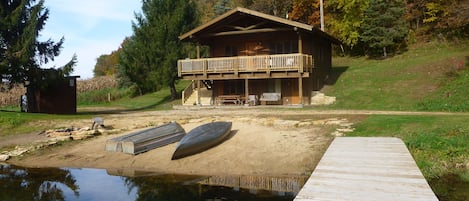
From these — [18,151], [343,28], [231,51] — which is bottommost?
[18,151]

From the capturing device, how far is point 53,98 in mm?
25891

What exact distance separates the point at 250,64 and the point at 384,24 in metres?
18.6

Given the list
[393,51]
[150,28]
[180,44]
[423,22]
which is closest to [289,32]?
[180,44]

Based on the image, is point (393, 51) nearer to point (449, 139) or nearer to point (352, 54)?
point (352, 54)

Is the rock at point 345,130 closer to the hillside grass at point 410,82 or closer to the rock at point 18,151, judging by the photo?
the hillside grass at point 410,82

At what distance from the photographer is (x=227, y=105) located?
26750mm

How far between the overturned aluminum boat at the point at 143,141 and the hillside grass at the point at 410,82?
1161 centimetres

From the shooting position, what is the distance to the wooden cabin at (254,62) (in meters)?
24.9

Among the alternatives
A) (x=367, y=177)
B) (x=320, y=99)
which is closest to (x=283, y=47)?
(x=320, y=99)

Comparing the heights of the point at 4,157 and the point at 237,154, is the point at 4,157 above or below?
below

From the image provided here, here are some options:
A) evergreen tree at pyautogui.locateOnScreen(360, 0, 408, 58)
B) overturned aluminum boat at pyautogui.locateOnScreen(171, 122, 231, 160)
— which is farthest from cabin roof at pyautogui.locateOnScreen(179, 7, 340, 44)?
overturned aluminum boat at pyautogui.locateOnScreen(171, 122, 231, 160)

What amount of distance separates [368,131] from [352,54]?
3138 cm

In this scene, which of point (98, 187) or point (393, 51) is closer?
point (98, 187)

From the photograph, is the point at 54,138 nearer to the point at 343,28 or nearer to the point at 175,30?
the point at 175,30
